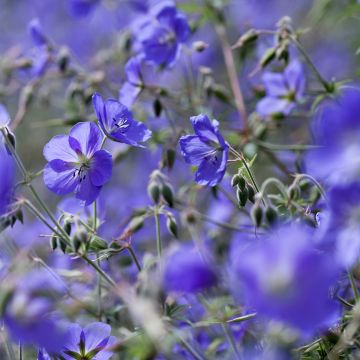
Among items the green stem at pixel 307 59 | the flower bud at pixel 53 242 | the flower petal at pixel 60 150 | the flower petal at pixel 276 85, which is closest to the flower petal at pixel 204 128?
the flower petal at pixel 60 150

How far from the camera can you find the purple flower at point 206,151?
5.66ft

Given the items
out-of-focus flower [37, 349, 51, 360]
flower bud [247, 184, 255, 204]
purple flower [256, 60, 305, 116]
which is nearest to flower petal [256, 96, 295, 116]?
purple flower [256, 60, 305, 116]

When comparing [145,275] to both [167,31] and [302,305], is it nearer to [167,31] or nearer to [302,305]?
[302,305]

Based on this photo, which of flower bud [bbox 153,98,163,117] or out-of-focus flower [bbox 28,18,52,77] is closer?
flower bud [bbox 153,98,163,117]

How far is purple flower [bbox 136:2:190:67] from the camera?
97.1 inches

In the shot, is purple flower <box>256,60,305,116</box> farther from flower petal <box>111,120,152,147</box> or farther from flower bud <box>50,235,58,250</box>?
flower bud <box>50,235,58,250</box>

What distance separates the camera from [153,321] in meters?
1.13

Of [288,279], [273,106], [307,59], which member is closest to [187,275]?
[288,279]

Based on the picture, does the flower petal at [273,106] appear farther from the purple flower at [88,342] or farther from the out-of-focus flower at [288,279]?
the out-of-focus flower at [288,279]

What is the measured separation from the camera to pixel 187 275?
4.09 feet

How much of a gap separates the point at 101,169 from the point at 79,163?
3.8 inches

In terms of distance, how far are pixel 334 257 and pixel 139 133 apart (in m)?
0.82

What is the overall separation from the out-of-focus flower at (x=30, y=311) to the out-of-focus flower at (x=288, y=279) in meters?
0.41

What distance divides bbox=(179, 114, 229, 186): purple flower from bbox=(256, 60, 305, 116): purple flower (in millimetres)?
613
